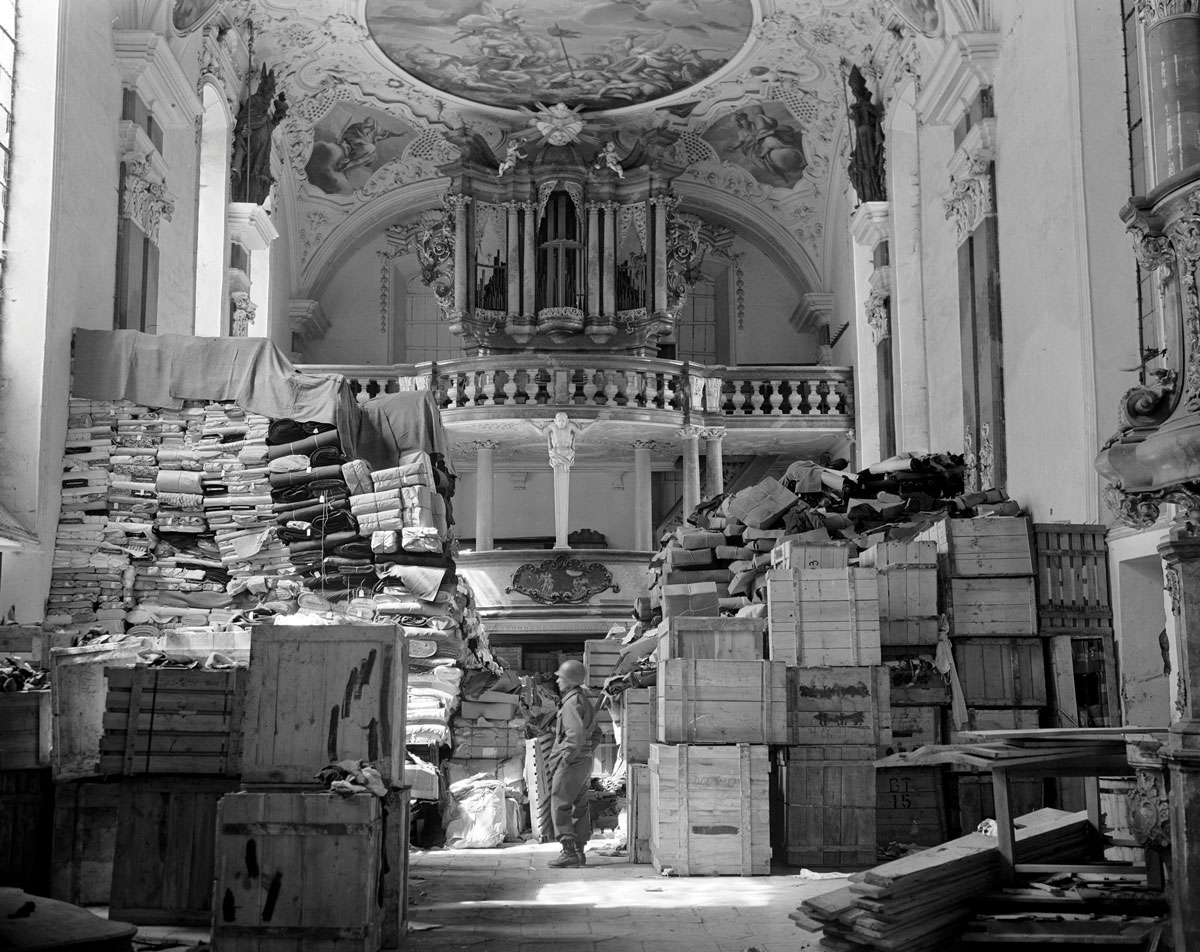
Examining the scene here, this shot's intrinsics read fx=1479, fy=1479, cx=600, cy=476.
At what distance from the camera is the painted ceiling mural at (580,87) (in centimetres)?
Result: 1997

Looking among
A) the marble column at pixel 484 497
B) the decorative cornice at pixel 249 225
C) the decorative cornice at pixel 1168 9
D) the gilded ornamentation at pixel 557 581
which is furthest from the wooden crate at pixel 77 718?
the marble column at pixel 484 497

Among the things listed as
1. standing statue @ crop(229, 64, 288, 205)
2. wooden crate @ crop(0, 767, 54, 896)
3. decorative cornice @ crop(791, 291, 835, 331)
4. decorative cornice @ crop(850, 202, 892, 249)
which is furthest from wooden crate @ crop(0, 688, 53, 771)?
decorative cornice @ crop(791, 291, 835, 331)

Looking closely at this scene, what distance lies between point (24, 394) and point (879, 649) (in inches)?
292

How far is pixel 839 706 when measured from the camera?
10.7 metres

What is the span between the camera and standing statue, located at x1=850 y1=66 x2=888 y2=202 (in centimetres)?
1923

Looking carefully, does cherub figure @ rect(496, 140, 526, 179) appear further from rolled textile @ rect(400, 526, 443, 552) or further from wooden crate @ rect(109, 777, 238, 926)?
wooden crate @ rect(109, 777, 238, 926)

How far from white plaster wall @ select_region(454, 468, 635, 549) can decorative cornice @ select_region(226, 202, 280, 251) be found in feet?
20.9

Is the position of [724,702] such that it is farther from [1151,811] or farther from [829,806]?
[1151,811]

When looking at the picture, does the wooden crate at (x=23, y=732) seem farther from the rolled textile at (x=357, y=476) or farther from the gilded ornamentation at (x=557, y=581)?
the gilded ornamentation at (x=557, y=581)

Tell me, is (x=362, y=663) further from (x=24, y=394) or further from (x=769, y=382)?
(x=769, y=382)

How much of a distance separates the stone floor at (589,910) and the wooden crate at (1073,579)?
111 inches

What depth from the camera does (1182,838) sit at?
5.81 m

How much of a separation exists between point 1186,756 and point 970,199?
1016cm

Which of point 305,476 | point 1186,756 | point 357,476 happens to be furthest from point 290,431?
point 1186,756
